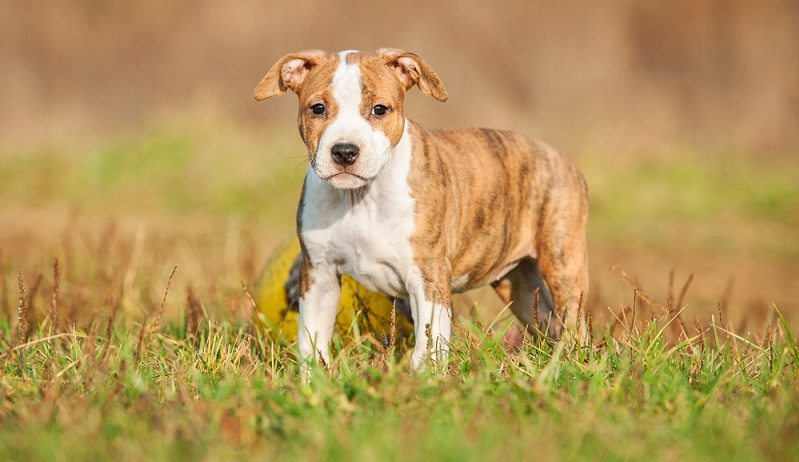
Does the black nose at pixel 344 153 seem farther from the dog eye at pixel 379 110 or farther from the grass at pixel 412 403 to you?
the grass at pixel 412 403

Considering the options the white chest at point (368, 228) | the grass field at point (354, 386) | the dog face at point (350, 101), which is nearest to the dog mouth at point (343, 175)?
the dog face at point (350, 101)

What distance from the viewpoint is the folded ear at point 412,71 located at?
477cm

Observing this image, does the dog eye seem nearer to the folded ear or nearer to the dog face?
the dog face

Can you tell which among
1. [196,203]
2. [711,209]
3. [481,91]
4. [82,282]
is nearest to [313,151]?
[82,282]

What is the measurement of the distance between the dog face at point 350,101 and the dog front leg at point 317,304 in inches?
25.6

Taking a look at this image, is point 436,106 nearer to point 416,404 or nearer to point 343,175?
point 343,175

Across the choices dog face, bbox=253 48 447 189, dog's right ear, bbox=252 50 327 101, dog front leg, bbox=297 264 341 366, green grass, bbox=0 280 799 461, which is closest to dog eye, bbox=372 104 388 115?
dog face, bbox=253 48 447 189

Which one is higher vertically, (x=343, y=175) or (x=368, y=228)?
(x=343, y=175)

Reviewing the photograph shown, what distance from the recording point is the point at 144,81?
15.9 metres

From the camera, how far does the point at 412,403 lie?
3662 mm

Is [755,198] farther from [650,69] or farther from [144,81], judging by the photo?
[144,81]

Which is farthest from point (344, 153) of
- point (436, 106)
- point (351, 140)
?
point (436, 106)

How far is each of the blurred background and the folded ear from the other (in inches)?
215

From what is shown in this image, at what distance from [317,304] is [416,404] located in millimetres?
1342
